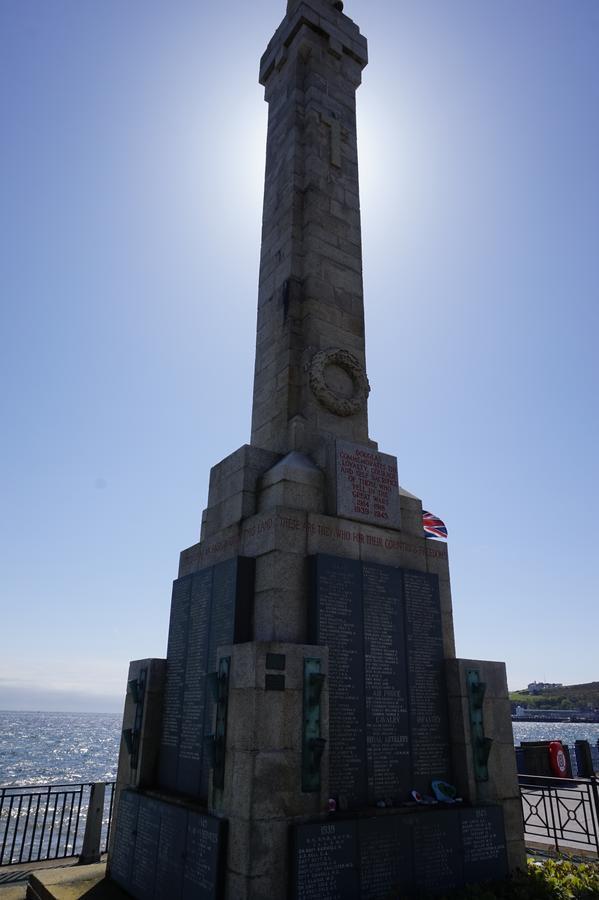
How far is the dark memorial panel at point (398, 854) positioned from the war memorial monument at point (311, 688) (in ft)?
0.07

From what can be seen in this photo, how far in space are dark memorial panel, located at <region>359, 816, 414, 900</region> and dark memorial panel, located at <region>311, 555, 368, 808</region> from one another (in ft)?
1.83

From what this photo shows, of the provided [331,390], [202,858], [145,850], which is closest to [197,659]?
[145,850]

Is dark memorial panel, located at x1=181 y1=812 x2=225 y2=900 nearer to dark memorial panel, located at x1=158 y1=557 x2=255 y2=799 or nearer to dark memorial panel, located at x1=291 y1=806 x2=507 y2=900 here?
dark memorial panel, located at x1=158 y1=557 x2=255 y2=799

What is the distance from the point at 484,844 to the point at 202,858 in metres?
3.90

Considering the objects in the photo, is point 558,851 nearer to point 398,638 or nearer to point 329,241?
point 398,638

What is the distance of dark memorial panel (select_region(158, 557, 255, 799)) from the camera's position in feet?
27.8

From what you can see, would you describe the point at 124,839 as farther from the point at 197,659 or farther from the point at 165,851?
the point at 197,659

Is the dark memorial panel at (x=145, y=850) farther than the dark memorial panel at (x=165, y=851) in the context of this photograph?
Yes

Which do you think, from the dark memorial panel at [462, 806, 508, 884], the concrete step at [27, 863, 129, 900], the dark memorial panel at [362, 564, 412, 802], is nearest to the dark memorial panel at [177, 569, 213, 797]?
the concrete step at [27, 863, 129, 900]

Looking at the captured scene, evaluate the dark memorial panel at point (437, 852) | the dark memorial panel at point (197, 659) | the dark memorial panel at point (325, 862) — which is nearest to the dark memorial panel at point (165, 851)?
the dark memorial panel at point (197, 659)

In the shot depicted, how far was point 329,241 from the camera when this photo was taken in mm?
12914

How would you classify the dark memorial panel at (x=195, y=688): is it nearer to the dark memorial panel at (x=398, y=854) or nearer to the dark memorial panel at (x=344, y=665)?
the dark memorial panel at (x=344, y=665)

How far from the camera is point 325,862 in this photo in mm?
6715

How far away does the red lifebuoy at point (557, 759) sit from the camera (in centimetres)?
1784
